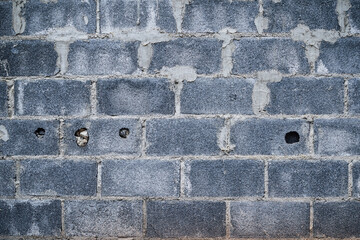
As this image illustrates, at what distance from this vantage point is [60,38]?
1883 millimetres

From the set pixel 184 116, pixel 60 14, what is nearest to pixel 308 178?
pixel 184 116

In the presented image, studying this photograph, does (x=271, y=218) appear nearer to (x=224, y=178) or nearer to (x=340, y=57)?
(x=224, y=178)

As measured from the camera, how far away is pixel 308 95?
186 cm

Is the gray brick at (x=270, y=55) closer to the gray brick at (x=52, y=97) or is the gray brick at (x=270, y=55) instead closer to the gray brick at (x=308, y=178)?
the gray brick at (x=308, y=178)

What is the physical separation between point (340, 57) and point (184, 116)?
3.49 feet

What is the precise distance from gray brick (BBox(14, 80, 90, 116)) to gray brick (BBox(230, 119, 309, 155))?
39.1 inches

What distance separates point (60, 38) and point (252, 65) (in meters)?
1.25

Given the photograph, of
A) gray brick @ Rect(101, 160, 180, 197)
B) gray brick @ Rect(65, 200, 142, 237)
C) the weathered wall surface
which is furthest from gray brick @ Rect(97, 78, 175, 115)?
gray brick @ Rect(65, 200, 142, 237)

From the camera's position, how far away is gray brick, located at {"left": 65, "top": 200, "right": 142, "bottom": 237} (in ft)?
6.22

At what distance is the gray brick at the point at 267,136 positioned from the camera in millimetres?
1863

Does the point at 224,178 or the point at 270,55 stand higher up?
the point at 270,55

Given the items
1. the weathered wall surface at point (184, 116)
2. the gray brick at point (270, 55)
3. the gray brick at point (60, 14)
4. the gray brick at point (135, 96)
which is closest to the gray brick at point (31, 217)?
the weathered wall surface at point (184, 116)

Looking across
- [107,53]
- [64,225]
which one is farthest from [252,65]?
[64,225]

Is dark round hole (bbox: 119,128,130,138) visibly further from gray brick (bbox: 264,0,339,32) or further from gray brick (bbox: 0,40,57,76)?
gray brick (bbox: 264,0,339,32)
